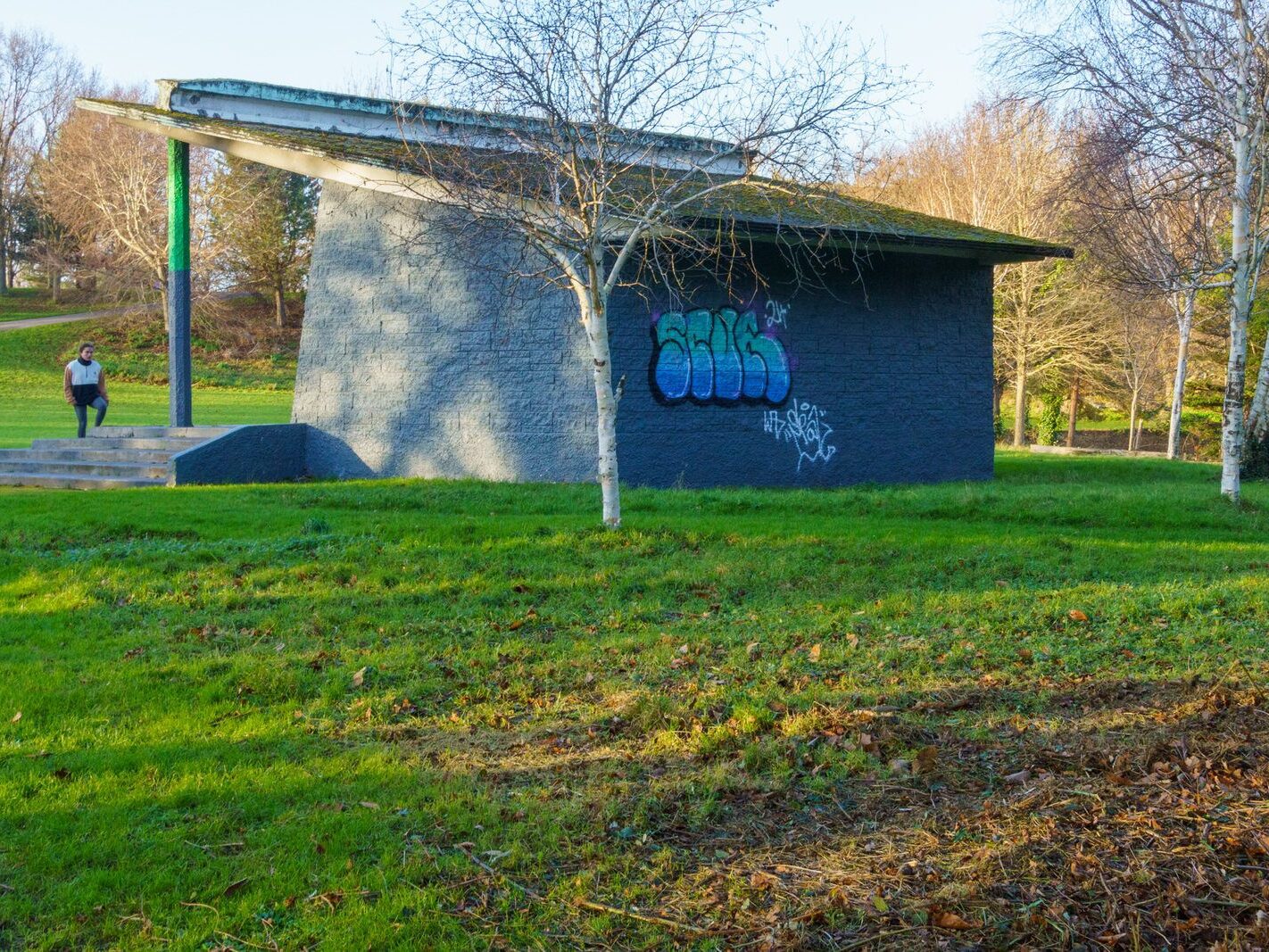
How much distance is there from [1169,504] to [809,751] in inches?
369

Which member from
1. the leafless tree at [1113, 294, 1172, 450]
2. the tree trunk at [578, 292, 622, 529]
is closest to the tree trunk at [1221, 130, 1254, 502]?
the tree trunk at [578, 292, 622, 529]

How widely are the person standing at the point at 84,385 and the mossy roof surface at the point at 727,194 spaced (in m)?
Answer: 3.86

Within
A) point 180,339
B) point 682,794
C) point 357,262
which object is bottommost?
point 682,794

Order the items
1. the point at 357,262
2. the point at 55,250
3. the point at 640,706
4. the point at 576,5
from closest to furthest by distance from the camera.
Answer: the point at 640,706 → the point at 576,5 → the point at 357,262 → the point at 55,250

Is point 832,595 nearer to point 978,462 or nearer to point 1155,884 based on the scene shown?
point 1155,884

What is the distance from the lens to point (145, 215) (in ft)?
139

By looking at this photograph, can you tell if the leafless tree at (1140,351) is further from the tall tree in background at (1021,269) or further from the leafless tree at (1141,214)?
the leafless tree at (1141,214)

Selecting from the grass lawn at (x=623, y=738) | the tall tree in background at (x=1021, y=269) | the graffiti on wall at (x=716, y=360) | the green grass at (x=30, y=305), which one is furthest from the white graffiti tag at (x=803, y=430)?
the green grass at (x=30, y=305)

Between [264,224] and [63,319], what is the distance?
11.3 metres

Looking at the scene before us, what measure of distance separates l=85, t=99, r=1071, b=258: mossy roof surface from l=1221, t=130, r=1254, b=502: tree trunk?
3.13 metres

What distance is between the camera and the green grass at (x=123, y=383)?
26.5 metres

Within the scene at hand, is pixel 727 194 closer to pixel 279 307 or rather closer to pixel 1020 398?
pixel 1020 398

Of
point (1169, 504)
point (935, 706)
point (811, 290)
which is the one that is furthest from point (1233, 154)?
point (935, 706)

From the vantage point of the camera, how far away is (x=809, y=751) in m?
5.14
